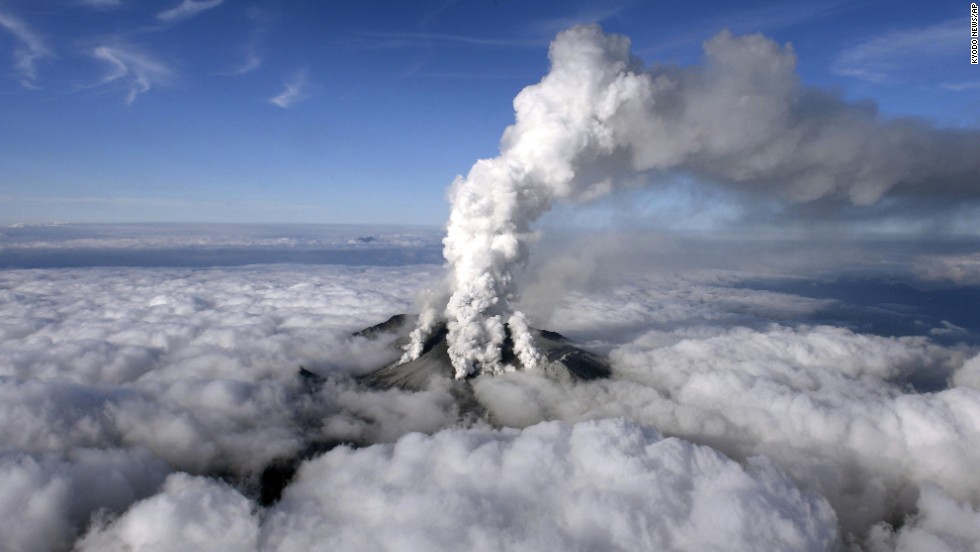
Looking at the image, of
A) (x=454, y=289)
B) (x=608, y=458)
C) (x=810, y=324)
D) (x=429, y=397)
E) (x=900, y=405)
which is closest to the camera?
(x=608, y=458)

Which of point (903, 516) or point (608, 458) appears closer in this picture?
point (608, 458)

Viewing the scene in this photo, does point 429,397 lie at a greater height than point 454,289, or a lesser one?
lesser

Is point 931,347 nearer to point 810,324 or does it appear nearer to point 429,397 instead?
point 810,324

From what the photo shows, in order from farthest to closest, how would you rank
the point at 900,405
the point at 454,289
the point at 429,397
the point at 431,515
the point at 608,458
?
the point at 454,289 → the point at 429,397 → the point at 900,405 → the point at 608,458 → the point at 431,515

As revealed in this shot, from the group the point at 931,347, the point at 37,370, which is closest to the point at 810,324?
the point at 931,347

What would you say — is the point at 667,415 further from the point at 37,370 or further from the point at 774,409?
the point at 37,370

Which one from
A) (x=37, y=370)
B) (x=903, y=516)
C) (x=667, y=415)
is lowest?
(x=903, y=516)
